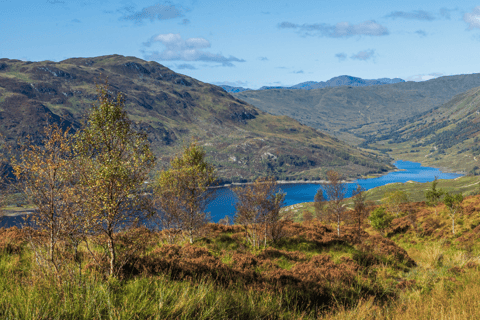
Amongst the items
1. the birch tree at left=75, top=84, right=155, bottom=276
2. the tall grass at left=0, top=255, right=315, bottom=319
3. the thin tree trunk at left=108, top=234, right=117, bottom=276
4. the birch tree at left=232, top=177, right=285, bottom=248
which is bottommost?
the birch tree at left=232, top=177, right=285, bottom=248

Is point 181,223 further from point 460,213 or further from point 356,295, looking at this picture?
point 460,213

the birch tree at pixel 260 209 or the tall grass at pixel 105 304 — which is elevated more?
the tall grass at pixel 105 304

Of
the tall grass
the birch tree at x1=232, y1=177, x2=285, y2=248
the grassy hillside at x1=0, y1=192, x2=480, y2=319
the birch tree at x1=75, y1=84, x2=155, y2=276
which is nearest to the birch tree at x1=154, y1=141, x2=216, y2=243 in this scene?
the grassy hillside at x1=0, y1=192, x2=480, y2=319

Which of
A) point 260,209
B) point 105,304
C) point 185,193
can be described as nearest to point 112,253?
point 105,304

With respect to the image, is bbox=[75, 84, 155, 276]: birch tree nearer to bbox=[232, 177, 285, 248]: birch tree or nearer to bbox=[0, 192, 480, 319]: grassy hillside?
bbox=[0, 192, 480, 319]: grassy hillside

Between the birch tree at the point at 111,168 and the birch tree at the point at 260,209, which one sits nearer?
the birch tree at the point at 111,168

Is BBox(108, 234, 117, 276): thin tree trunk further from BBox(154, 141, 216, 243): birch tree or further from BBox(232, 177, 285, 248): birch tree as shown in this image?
BBox(154, 141, 216, 243): birch tree

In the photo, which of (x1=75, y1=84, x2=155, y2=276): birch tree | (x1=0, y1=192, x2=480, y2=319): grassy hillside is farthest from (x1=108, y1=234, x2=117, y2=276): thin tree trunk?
(x1=0, y1=192, x2=480, y2=319): grassy hillside

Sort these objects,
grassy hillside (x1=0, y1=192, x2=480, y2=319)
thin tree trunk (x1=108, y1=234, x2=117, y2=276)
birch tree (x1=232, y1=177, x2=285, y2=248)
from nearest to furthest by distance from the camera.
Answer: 1. grassy hillside (x1=0, y1=192, x2=480, y2=319)
2. thin tree trunk (x1=108, y1=234, x2=117, y2=276)
3. birch tree (x1=232, y1=177, x2=285, y2=248)

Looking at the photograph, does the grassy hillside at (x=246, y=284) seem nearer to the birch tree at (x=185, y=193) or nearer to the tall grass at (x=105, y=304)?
the tall grass at (x=105, y=304)

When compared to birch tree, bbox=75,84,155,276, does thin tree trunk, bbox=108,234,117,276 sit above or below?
below

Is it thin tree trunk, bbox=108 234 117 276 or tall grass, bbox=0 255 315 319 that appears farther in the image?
thin tree trunk, bbox=108 234 117 276

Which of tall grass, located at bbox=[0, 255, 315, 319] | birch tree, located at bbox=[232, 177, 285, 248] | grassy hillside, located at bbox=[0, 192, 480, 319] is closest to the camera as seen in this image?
tall grass, located at bbox=[0, 255, 315, 319]

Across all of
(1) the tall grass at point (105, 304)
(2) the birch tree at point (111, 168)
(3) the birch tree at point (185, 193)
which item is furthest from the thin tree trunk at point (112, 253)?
(3) the birch tree at point (185, 193)
